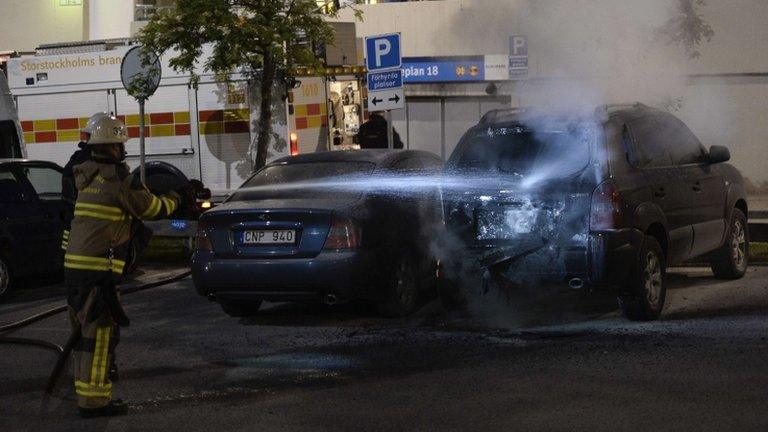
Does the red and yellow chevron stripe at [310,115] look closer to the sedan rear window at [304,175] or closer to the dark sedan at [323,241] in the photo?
the sedan rear window at [304,175]

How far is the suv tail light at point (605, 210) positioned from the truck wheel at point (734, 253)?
267 centimetres

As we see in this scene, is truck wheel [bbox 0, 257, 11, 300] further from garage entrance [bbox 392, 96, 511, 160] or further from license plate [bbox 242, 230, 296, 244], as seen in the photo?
garage entrance [bbox 392, 96, 511, 160]

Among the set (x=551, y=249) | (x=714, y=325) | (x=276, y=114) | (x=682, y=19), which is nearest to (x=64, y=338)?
(x=551, y=249)

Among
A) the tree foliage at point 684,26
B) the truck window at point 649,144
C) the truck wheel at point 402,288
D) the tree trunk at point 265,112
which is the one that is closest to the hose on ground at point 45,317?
the truck wheel at point 402,288

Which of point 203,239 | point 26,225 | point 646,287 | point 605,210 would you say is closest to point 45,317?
point 203,239

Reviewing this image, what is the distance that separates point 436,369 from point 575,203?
180 cm

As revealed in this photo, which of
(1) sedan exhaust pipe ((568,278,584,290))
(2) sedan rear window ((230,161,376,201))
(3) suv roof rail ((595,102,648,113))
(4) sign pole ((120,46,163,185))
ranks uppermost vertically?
(4) sign pole ((120,46,163,185))

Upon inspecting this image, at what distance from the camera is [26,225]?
43.3 ft

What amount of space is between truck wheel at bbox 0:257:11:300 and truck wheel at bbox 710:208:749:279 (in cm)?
699

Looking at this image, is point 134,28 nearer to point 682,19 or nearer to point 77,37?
point 77,37

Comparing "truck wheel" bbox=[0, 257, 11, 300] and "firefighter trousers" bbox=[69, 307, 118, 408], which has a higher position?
"firefighter trousers" bbox=[69, 307, 118, 408]

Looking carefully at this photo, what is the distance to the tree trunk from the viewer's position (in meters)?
17.9

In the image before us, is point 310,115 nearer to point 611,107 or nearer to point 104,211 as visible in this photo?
point 611,107

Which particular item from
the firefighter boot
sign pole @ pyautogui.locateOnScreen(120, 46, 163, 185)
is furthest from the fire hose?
sign pole @ pyautogui.locateOnScreen(120, 46, 163, 185)
